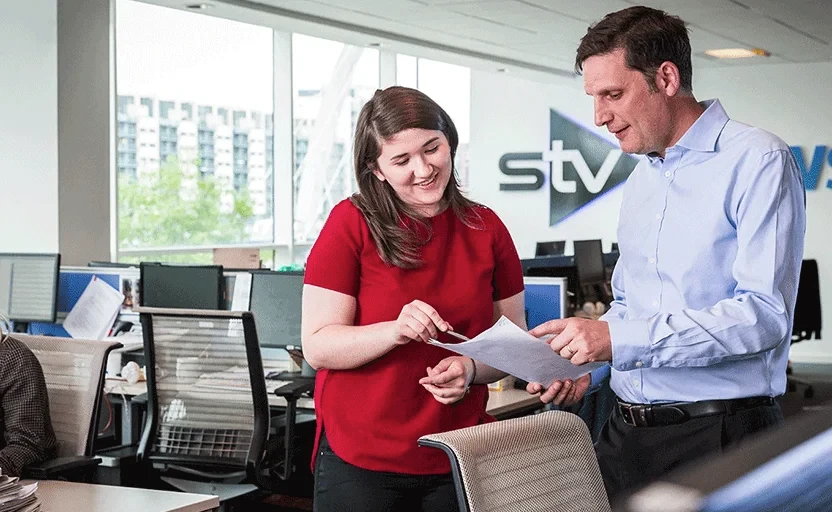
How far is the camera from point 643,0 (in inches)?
293

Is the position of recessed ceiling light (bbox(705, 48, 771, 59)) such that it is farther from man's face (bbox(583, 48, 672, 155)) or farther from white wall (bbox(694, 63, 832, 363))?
man's face (bbox(583, 48, 672, 155))

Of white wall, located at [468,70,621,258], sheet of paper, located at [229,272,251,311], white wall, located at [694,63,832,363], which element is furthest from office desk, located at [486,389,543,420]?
white wall, located at [468,70,621,258]

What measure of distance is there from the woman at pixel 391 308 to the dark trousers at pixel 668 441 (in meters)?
0.27

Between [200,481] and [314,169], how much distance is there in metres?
7.19

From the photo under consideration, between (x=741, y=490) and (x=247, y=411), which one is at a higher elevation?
(x=741, y=490)

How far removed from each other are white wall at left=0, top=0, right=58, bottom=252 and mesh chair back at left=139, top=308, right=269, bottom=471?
2969mm

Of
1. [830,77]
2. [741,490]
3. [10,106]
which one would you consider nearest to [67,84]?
[10,106]

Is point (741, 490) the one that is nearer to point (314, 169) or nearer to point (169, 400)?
point (169, 400)

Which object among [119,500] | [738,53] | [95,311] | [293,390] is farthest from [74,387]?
[738,53]

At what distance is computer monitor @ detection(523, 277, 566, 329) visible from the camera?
14.5 feet

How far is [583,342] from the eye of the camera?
1542mm

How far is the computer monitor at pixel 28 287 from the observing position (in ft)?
18.4

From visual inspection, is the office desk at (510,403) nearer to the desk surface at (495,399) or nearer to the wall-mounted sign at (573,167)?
the desk surface at (495,399)

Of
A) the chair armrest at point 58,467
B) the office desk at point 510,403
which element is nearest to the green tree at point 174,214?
the office desk at point 510,403
